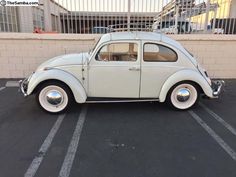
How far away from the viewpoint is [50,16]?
772cm

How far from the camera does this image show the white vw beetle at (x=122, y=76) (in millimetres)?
4680

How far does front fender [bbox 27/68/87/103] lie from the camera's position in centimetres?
457

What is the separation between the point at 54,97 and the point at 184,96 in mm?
2750

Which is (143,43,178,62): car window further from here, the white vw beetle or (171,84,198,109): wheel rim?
(171,84,198,109): wheel rim

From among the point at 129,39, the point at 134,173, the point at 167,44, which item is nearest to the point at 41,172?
the point at 134,173

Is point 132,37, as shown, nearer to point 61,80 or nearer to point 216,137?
point 61,80

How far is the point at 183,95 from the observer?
498 centimetres

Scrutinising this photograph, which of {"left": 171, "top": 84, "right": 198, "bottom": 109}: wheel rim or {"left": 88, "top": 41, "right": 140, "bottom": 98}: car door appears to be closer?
{"left": 88, "top": 41, "right": 140, "bottom": 98}: car door

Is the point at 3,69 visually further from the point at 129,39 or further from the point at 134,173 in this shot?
the point at 134,173

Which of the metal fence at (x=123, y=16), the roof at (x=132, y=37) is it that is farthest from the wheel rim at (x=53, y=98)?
the metal fence at (x=123, y=16)

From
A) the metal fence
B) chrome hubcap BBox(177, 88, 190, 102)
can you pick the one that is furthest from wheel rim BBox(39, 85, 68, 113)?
the metal fence

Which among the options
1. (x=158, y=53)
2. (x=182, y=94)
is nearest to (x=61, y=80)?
(x=158, y=53)

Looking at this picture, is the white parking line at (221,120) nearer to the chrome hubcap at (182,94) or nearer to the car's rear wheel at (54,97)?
the chrome hubcap at (182,94)

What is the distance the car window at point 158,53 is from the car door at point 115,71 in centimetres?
20
